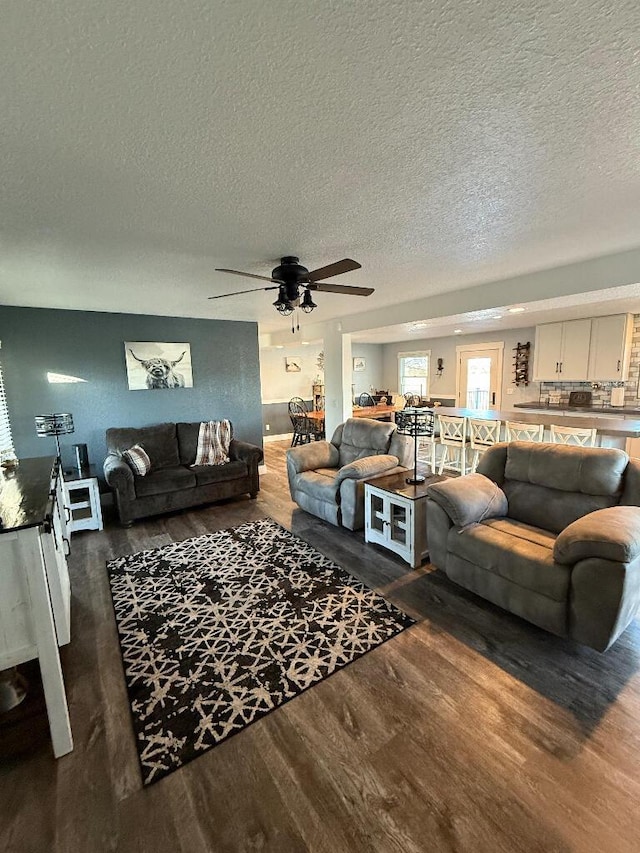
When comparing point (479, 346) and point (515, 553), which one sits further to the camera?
point (479, 346)

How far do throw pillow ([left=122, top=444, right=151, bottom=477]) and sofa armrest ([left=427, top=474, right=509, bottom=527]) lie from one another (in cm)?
316

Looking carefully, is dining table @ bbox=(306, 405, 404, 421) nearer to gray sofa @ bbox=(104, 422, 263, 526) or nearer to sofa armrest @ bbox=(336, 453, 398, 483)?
gray sofa @ bbox=(104, 422, 263, 526)

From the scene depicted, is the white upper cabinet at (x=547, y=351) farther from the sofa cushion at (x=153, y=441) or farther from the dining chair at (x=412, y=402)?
the sofa cushion at (x=153, y=441)

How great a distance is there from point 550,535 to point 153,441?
4.25m

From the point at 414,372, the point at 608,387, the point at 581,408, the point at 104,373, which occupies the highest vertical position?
the point at 104,373

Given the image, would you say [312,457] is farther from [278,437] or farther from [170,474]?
[278,437]

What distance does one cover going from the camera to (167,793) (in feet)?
4.72

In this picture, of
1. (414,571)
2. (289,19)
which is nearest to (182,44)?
(289,19)

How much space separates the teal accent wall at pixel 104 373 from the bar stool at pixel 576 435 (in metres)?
4.05

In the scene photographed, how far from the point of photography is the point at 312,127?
51.2 inches

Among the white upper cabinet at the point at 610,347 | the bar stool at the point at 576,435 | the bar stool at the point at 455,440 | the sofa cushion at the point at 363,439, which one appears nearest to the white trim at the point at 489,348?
the white upper cabinet at the point at 610,347

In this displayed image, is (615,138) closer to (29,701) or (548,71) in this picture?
(548,71)

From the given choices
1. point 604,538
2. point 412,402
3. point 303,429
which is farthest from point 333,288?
point 412,402

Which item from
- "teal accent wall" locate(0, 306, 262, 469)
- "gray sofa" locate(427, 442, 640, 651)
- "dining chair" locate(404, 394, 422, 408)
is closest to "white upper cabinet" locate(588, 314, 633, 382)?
"dining chair" locate(404, 394, 422, 408)
